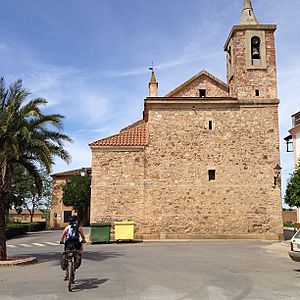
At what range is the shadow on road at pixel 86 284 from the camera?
850 centimetres

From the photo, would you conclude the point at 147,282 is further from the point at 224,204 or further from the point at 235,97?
the point at 235,97

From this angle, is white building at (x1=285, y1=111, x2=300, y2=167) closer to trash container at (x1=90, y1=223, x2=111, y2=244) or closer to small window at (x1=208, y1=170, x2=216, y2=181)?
small window at (x1=208, y1=170, x2=216, y2=181)

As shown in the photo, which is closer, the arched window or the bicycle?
the bicycle

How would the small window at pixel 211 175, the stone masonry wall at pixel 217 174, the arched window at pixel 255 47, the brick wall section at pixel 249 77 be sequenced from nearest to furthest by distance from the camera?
the stone masonry wall at pixel 217 174
the small window at pixel 211 175
the brick wall section at pixel 249 77
the arched window at pixel 255 47

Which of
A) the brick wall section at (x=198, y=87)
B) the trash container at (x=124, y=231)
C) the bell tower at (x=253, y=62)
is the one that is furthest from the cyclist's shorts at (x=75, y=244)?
the brick wall section at (x=198, y=87)

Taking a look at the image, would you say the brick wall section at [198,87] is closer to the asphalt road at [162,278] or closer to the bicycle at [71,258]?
the asphalt road at [162,278]

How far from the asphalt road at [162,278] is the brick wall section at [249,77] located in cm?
1201

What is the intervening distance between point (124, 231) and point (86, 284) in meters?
12.4

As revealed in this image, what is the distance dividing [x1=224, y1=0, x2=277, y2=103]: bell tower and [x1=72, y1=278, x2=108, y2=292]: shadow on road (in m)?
17.1

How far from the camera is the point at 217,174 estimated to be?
76.1 ft

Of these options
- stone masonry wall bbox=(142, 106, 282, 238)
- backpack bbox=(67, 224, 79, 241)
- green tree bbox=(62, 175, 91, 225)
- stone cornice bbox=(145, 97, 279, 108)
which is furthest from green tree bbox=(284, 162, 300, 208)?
green tree bbox=(62, 175, 91, 225)

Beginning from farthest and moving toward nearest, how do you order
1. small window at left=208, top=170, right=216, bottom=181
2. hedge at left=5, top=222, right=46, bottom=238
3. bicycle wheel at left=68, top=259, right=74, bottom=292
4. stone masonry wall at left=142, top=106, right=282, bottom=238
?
hedge at left=5, top=222, right=46, bottom=238 → small window at left=208, top=170, right=216, bottom=181 → stone masonry wall at left=142, top=106, right=282, bottom=238 → bicycle wheel at left=68, top=259, right=74, bottom=292

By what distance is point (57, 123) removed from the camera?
46.2 feet

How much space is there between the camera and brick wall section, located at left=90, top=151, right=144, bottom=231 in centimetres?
2300
